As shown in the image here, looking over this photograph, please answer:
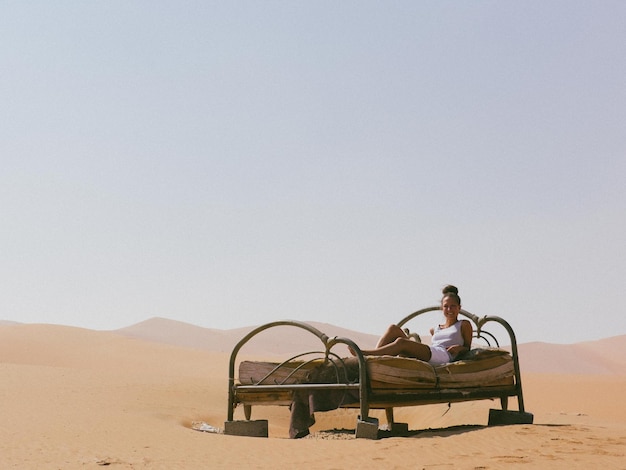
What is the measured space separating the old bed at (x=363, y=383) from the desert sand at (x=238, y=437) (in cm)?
44

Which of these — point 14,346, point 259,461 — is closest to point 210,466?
point 259,461

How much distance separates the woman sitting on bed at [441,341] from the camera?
8.87 meters

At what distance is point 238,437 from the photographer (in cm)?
876

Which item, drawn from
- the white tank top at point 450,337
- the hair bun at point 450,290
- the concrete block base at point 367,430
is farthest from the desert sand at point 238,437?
the hair bun at point 450,290

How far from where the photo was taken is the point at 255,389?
9250 mm

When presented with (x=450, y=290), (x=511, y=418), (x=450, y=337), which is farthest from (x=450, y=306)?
(x=511, y=418)

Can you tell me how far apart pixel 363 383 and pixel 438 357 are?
1.55 meters

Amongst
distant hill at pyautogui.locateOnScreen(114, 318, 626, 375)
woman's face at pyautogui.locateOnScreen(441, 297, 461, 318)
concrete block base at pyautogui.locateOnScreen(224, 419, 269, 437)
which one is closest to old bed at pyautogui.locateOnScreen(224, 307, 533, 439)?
concrete block base at pyautogui.locateOnScreen(224, 419, 269, 437)

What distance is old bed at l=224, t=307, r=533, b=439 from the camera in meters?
8.34

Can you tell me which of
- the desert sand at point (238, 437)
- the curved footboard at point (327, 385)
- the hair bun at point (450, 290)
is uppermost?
the hair bun at point (450, 290)

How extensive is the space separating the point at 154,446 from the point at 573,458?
14.7ft

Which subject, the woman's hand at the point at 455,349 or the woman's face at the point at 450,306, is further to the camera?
the woman's hand at the point at 455,349

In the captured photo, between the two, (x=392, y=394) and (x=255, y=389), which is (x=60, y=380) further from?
(x=392, y=394)

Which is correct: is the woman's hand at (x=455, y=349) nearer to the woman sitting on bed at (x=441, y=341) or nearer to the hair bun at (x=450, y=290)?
the woman sitting on bed at (x=441, y=341)
